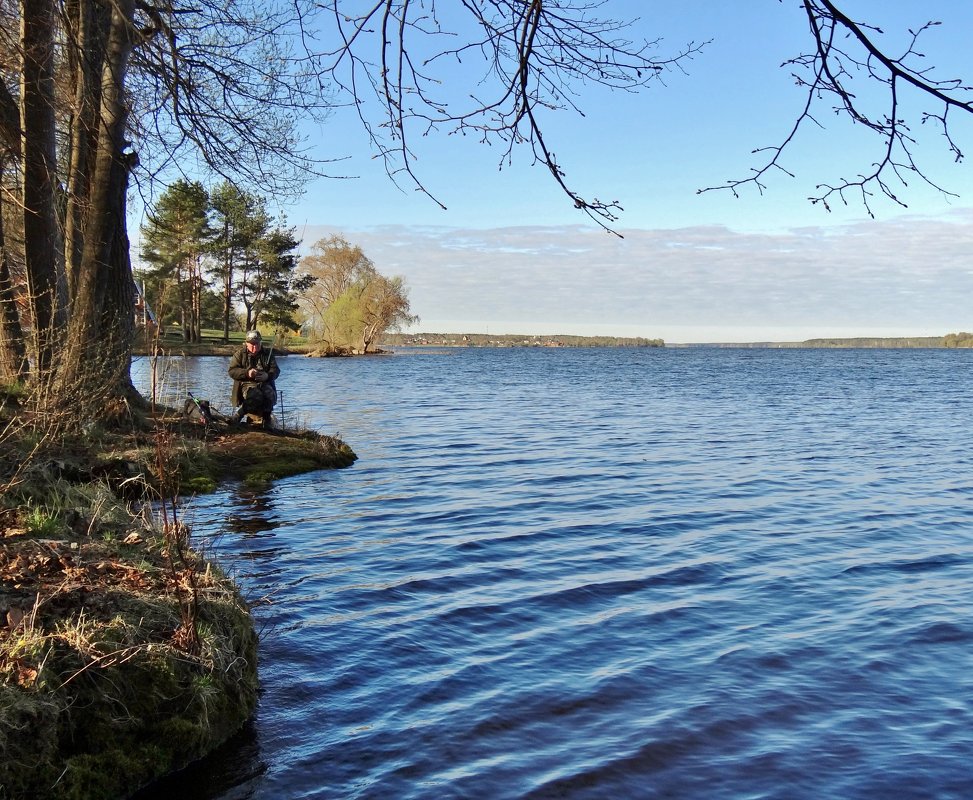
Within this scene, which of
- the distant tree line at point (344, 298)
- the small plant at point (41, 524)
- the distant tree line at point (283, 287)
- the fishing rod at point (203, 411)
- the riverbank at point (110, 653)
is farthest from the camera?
the distant tree line at point (344, 298)

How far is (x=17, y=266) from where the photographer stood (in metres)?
14.7

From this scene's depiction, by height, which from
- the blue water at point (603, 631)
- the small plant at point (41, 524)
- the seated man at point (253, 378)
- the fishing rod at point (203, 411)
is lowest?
the blue water at point (603, 631)

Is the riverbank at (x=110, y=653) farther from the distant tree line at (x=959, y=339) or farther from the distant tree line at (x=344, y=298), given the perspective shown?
the distant tree line at (x=959, y=339)

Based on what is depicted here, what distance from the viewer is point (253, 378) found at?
594 inches

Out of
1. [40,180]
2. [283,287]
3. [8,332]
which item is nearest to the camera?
[40,180]

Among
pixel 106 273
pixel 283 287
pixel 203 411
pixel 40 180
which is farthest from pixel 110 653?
pixel 283 287

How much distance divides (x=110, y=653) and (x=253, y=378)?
441 inches

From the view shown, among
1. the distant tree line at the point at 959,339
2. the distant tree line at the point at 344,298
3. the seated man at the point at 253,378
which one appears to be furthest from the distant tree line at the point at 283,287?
the distant tree line at the point at 959,339

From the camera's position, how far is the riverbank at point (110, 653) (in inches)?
155

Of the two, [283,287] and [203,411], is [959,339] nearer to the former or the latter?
[283,287]

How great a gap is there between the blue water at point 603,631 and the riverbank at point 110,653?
284 mm

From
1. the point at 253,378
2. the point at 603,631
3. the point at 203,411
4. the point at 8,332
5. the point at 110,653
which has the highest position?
the point at 8,332

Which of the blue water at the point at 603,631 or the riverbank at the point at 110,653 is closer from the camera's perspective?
the riverbank at the point at 110,653

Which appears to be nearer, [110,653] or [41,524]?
→ [110,653]
